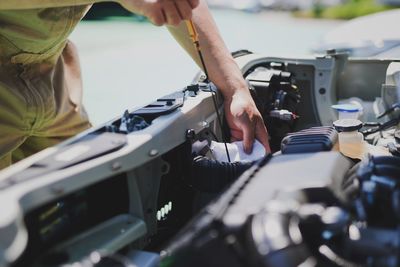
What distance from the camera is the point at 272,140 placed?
2000 mm

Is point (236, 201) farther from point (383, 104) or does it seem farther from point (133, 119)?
point (383, 104)

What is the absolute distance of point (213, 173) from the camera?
1.45 m

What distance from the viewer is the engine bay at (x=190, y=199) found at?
96 centimetres

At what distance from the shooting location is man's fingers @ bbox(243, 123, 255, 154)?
168 cm

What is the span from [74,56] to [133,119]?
1.17 metres

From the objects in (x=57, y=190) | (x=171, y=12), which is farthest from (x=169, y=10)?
(x=57, y=190)

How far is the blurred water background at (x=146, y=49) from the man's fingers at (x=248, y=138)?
440 centimetres

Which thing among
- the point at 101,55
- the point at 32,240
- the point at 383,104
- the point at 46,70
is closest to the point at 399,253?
the point at 32,240

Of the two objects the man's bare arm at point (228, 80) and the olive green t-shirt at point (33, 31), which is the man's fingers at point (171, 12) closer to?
the man's bare arm at point (228, 80)

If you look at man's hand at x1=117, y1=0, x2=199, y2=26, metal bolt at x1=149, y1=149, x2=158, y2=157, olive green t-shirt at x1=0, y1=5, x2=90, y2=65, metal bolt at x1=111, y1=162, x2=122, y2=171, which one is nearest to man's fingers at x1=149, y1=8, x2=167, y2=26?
man's hand at x1=117, y1=0, x2=199, y2=26

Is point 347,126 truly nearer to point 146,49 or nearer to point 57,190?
point 57,190

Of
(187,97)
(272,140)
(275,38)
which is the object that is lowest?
(275,38)

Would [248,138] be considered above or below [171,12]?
below

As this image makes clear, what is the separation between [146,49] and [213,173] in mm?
8893
